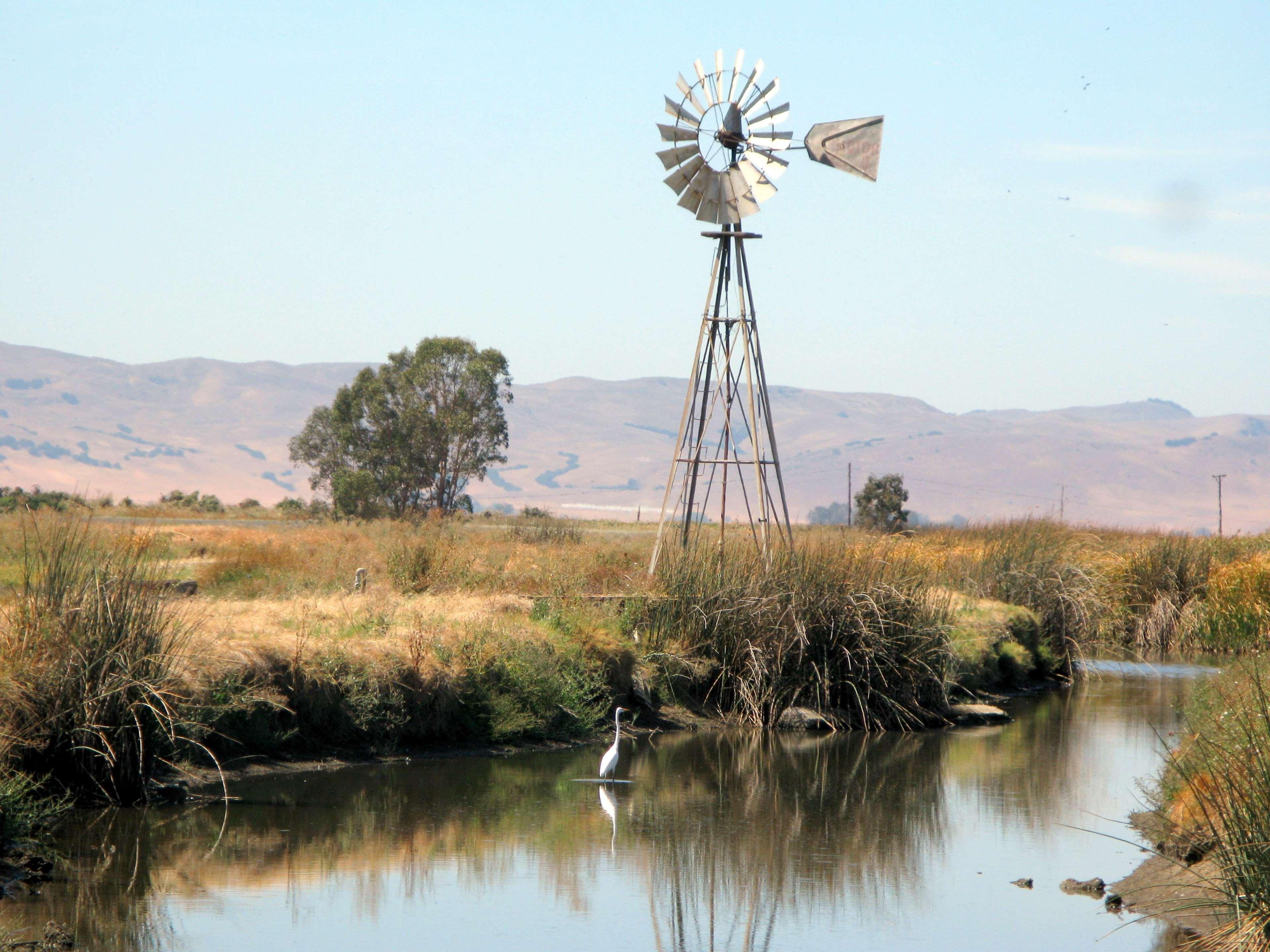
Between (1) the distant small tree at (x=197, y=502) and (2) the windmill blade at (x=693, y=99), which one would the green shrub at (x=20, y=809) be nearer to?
(2) the windmill blade at (x=693, y=99)

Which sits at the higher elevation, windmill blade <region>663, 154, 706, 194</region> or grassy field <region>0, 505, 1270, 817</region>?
windmill blade <region>663, 154, 706, 194</region>

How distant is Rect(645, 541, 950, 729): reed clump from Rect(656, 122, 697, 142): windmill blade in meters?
5.63

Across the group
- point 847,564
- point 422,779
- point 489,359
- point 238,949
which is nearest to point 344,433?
point 489,359

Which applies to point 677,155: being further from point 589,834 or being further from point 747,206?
point 589,834

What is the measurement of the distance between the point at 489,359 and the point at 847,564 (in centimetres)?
2863

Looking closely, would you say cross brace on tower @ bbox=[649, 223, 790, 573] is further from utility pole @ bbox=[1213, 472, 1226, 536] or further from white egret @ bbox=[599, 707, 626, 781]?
utility pole @ bbox=[1213, 472, 1226, 536]

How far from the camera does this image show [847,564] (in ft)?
52.8

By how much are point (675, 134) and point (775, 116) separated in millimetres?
1316

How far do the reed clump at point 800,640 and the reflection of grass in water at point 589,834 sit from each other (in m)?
1.60

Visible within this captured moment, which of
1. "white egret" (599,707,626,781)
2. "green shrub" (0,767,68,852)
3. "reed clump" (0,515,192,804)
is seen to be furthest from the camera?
"white egret" (599,707,626,781)

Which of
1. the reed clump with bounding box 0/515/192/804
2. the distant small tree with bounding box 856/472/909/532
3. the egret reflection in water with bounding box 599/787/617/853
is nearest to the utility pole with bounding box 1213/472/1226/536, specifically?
the distant small tree with bounding box 856/472/909/532

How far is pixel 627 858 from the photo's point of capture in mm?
9430

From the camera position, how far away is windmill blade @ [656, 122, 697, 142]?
17.7 metres

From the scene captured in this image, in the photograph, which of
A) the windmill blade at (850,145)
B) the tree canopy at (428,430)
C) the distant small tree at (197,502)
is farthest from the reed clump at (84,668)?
the distant small tree at (197,502)
